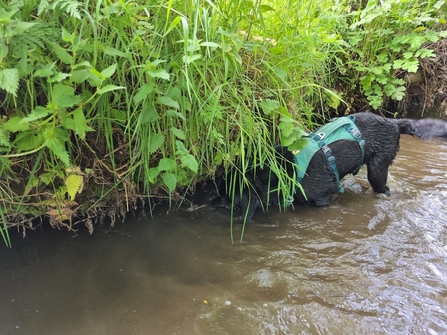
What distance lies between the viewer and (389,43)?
15.0 feet

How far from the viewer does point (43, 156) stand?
6.22 ft

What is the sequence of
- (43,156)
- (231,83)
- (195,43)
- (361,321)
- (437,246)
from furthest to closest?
(437,246)
(231,83)
(43,156)
(361,321)
(195,43)

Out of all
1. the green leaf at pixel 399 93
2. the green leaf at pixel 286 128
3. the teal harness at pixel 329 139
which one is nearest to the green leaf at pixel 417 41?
the green leaf at pixel 399 93

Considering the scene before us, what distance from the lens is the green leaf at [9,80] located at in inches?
50.9

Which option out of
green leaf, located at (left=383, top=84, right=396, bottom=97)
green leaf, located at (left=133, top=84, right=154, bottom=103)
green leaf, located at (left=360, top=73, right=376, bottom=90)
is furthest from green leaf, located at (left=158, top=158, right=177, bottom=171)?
green leaf, located at (left=383, top=84, right=396, bottom=97)

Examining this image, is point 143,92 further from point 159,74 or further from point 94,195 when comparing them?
point 94,195

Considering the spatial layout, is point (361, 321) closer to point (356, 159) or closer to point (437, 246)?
point (437, 246)

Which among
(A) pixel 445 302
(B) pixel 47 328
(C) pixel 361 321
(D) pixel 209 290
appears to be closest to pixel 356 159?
(A) pixel 445 302

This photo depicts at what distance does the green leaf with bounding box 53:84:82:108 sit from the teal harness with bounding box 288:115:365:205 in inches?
70.8

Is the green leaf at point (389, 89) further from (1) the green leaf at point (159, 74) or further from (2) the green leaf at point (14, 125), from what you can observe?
(2) the green leaf at point (14, 125)

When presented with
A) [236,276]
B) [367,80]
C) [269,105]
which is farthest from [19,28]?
[367,80]

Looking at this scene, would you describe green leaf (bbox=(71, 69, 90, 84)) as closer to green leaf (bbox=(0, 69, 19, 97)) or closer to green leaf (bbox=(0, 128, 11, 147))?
green leaf (bbox=(0, 69, 19, 97))

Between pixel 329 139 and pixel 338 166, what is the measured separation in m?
0.25

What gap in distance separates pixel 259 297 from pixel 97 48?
162cm
